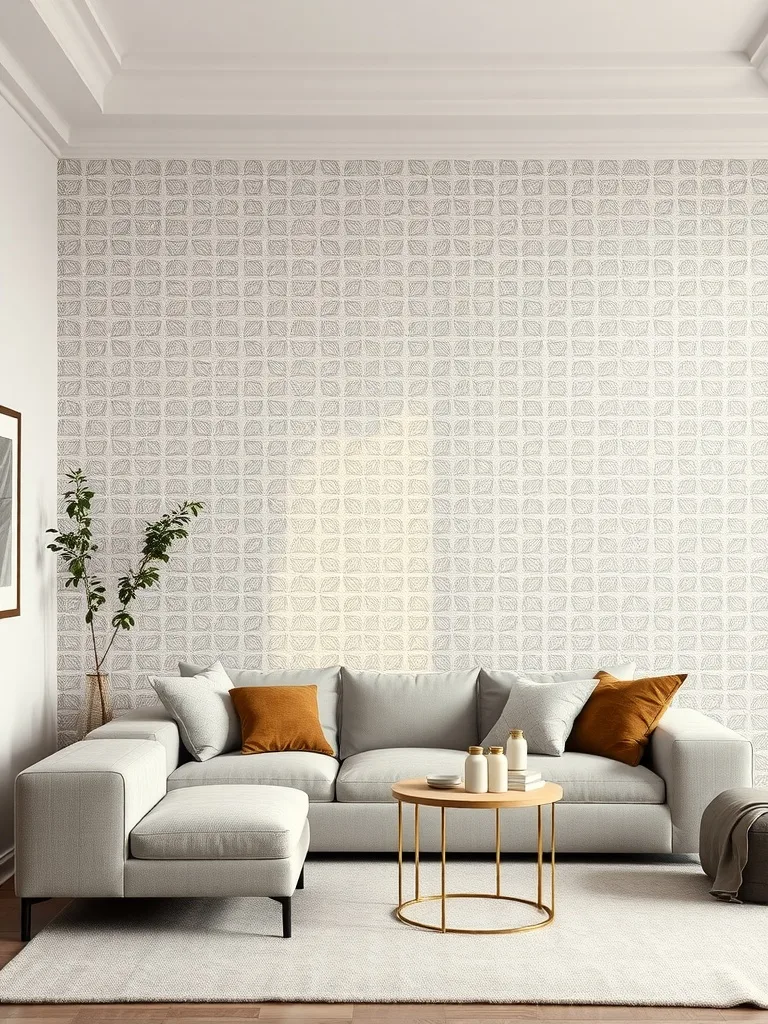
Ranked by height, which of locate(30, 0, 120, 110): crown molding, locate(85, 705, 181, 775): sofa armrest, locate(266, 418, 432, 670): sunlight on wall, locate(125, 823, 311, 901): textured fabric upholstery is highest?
locate(30, 0, 120, 110): crown molding

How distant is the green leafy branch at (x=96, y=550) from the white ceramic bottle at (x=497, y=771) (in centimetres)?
229

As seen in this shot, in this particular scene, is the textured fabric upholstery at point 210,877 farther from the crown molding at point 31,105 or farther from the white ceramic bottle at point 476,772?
the crown molding at point 31,105

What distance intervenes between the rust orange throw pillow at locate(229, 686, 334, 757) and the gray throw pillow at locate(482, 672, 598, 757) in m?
0.81

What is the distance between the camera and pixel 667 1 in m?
4.95

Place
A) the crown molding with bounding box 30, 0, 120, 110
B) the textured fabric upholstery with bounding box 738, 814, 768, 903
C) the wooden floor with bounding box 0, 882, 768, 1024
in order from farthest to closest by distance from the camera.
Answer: the crown molding with bounding box 30, 0, 120, 110
the textured fabric upholstery with bounding box 738, 814, 768, 903
the wooden floor with bounding box 0, 882, 768, 1024

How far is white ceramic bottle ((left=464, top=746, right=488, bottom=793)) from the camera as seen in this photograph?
4.04 m

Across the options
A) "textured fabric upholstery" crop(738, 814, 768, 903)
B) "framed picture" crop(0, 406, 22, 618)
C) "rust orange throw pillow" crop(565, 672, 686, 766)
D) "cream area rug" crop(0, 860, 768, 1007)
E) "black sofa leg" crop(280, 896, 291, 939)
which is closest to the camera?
"cream area rug" crop(0, 860, 768, 1007)

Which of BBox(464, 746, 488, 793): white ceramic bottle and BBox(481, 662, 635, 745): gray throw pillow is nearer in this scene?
Result: BBox(464, 746, 488, 793): white ceramic bottle

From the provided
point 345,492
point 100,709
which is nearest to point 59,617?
point 100,709

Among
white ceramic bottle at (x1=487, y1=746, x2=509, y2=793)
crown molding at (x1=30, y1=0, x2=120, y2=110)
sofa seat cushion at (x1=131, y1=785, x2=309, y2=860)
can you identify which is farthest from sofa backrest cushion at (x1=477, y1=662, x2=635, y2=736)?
crown molding at (x1=30, y1=0, x2=120, y2=110)

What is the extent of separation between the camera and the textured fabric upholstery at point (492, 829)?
16.0ft

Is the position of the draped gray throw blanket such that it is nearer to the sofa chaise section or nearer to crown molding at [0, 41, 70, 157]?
the sofa chaise section

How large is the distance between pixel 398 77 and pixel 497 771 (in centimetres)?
342

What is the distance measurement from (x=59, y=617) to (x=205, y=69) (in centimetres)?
282
